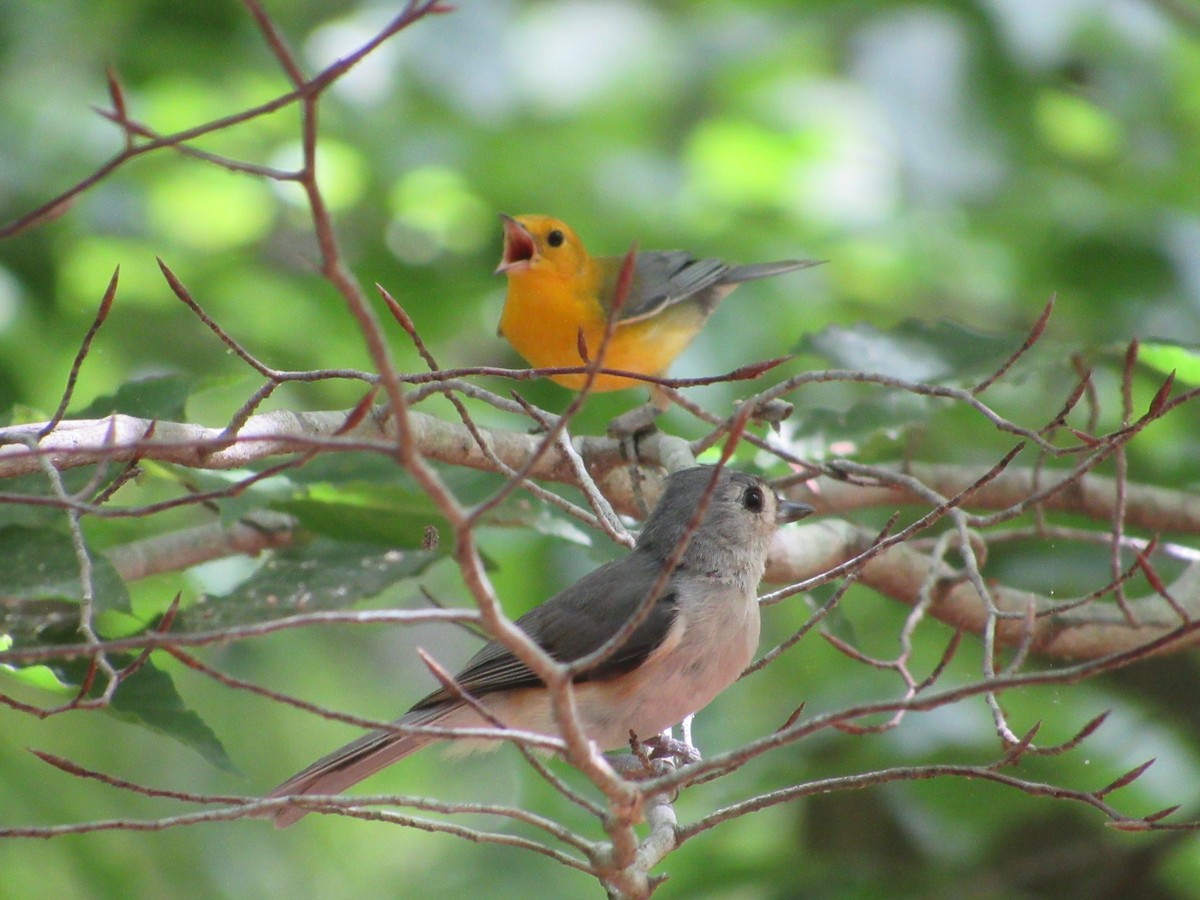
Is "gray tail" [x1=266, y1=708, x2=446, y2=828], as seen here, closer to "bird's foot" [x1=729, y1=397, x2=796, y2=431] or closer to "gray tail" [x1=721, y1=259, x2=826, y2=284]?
"bird's foot" [x1=729, y1=397, x2=796, y2=431]

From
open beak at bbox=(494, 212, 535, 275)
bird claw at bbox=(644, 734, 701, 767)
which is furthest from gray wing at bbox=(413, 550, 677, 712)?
open beak at bbox=(494, 212, 535, 275)

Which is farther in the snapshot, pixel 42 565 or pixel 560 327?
pixel 560 327

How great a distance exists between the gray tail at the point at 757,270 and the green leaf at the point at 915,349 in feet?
3.21

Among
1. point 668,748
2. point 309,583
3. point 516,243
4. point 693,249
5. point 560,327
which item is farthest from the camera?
point 693,249

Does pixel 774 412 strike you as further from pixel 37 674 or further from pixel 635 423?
pixel 37 674

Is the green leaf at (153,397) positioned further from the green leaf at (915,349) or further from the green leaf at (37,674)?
the green leaf at (915,349)

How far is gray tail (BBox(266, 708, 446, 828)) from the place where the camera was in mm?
3553

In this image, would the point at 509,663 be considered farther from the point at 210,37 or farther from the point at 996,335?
the point at 210,37

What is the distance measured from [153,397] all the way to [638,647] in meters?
1.57

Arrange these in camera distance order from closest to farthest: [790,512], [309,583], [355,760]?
[355,760], [790,512], [309,583]

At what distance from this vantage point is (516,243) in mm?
5516

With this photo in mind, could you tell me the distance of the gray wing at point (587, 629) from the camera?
379cm

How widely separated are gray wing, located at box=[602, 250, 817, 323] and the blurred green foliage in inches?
15.7

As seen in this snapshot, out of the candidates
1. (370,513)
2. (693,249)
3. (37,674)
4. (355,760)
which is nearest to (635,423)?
(370,513)
